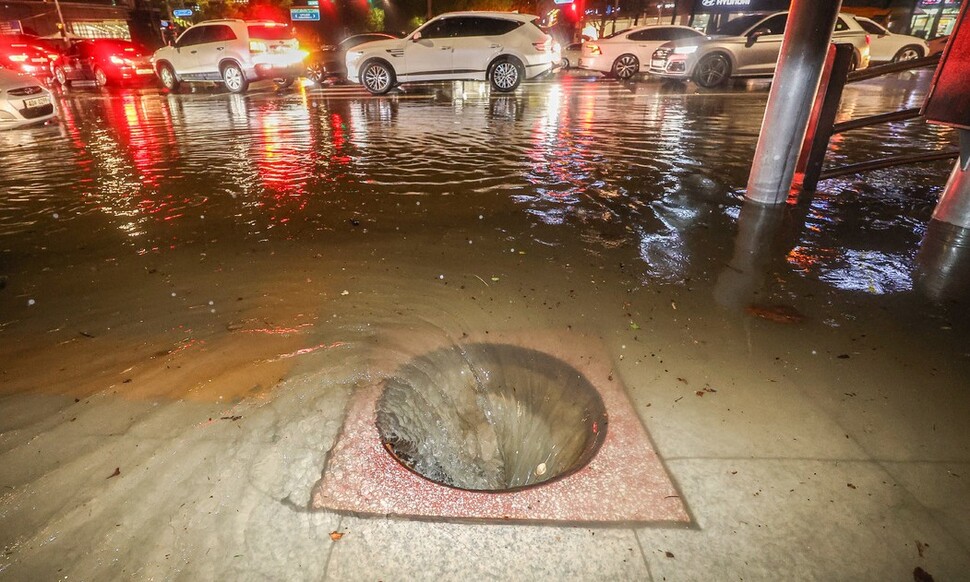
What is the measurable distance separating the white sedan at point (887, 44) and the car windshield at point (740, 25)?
156 inches

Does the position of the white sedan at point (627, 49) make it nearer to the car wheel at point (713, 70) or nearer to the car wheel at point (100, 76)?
the car wheel at point (713, 70)

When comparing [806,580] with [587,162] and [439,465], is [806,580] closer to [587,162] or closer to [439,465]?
[439,465]

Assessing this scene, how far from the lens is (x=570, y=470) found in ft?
6.02

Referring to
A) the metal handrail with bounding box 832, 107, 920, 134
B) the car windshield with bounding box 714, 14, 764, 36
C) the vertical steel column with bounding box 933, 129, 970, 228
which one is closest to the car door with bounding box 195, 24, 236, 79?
the car windshield with bounding box 714, 14, 764, 36

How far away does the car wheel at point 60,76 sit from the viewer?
16.6 meters

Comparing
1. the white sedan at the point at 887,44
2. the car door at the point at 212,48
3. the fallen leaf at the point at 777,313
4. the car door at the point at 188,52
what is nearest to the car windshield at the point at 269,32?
the car door at the point at 212,48

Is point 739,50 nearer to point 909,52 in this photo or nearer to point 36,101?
point 909,52

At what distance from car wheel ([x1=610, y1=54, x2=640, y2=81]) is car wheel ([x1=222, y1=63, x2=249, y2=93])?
1152cm

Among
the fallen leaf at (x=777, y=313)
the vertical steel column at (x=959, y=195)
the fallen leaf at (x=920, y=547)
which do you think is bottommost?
the fallen leaf at (x=920, y=547)

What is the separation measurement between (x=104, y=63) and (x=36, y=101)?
903 cm

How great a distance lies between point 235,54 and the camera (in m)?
13.3

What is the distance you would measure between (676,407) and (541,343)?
0.77 meters

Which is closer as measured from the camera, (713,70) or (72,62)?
(713,70)

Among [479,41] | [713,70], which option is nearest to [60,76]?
[479,41]
